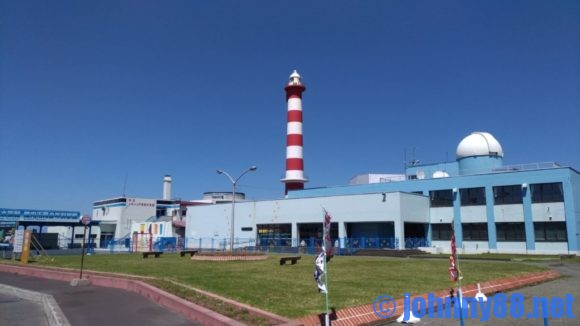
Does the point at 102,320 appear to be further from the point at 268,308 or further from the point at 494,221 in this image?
the point at 494,221

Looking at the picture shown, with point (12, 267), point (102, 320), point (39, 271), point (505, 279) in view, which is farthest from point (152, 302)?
point (12, 267)

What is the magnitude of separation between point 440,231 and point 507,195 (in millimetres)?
7382

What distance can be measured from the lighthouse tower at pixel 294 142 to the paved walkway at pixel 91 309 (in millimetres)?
38393

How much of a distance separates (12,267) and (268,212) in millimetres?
→ 30928

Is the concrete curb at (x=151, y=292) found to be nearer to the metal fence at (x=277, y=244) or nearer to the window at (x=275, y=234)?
the metal fence at (x=277, y=244)

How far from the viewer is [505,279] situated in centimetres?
1517

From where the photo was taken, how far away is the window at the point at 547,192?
36906 millimetres

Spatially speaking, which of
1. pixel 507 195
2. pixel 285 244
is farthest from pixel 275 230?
pixel 507 195

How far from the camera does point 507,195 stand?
131 feet

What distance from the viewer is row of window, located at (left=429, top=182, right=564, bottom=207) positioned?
37281mm

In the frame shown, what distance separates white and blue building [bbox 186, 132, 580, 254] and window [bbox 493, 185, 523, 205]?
0.06 m

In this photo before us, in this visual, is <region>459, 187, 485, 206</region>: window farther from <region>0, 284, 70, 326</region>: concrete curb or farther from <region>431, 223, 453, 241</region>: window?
<region>0, 284, 70, 326</region>: concrete curb

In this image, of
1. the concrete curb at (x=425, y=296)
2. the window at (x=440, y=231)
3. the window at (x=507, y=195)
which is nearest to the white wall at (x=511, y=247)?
the window at (x=507, y=195)

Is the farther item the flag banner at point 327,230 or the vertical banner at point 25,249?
the vertical banner at point 25,249
